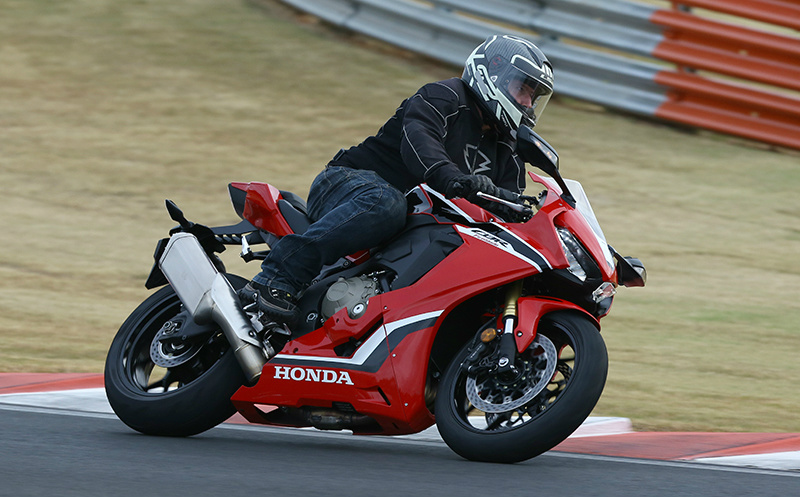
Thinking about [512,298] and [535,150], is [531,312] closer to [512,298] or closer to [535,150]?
[512,298]

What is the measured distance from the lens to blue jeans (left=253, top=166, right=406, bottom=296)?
189 inches

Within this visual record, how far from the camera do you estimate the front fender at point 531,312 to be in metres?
4.41

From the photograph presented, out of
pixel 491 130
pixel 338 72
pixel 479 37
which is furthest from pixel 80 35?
pixel 491 130

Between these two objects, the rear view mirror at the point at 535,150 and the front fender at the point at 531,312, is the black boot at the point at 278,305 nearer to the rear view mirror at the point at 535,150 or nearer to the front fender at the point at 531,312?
the front fender at the point at 531,312

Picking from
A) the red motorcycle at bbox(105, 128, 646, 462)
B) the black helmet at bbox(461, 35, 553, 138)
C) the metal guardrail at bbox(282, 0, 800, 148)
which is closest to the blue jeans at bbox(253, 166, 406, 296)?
the red motorcycle at bbox(105, 128, 646, 462)

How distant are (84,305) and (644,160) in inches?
239

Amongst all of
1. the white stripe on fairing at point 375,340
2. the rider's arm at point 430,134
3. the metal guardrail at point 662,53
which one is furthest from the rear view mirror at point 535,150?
Result: the metal guardrail at point 662,53

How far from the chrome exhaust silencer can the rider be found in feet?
0.34

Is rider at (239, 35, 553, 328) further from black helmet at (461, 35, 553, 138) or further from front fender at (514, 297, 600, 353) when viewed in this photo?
front fender at (514, 297, 600, 353)

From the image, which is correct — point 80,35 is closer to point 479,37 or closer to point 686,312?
point 479,37

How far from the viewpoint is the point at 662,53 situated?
1246 centimetres

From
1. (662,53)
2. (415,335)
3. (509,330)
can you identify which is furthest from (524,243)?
(662,53)

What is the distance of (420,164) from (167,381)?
1.46 meters

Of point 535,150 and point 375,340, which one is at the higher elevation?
point 535,150
